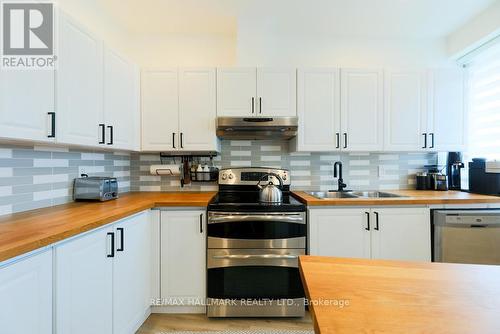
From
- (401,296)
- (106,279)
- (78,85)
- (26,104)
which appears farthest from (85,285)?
(401,296)

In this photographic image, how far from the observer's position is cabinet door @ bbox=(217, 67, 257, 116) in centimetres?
234

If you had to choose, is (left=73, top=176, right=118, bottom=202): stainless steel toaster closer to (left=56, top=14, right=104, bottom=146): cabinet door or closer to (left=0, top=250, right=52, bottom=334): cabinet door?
(left=56, top=14, right=104, bottom=146): cabinet door

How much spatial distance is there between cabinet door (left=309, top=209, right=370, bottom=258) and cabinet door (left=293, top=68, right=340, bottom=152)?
67 centimetres

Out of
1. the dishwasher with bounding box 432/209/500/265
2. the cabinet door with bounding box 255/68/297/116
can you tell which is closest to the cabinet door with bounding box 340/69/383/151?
the cabinet door with bounding box 255/68/297/116

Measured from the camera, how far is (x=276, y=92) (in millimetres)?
2352

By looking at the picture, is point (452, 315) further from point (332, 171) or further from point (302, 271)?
point (332, 171)

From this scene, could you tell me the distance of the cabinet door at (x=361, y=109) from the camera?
2.39 meters

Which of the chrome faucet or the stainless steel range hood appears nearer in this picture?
the stainless steel range hood

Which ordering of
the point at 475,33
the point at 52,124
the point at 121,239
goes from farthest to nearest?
the point at 475,33 < the point at 121,239 < the point at 52,124

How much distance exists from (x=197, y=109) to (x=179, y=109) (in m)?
0.17

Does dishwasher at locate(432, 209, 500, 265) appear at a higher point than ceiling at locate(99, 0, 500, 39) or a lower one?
lower

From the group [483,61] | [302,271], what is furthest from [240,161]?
[483,61]

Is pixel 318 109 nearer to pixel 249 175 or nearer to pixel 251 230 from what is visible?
pixel 249 175

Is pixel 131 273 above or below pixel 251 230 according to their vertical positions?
below
